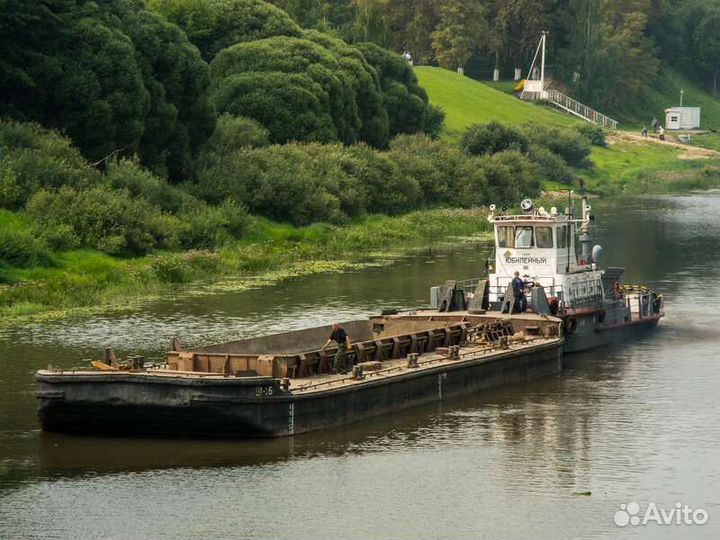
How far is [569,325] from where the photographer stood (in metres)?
49.2

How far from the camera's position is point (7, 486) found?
3231cm

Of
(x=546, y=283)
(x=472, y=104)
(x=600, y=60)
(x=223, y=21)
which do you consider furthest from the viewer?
(x=600, y=60)

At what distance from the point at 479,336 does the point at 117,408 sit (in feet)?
44.6

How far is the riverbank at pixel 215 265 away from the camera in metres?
55.8

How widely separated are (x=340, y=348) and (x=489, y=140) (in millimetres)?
78838

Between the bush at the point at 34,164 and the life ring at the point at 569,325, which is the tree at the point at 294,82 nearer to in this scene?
the bush at the point at 34,164

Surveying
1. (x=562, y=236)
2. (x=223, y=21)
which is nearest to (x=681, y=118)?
(x=223, y=21)

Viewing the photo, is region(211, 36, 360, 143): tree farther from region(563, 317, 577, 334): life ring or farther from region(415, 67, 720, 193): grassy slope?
region(563, 317, 577, 334): life ring

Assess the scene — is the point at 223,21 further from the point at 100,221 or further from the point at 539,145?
the point at 100,221

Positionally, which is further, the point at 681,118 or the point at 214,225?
the point at 681,118

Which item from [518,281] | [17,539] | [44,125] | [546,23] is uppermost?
[546,23]

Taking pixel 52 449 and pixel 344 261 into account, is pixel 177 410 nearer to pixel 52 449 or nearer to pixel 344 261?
pixel 52 449

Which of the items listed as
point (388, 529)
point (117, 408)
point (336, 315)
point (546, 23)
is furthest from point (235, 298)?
point (546, 23)

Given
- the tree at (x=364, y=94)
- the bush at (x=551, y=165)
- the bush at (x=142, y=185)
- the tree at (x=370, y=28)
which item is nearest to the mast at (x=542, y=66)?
the tree at (x=370, y=28)
